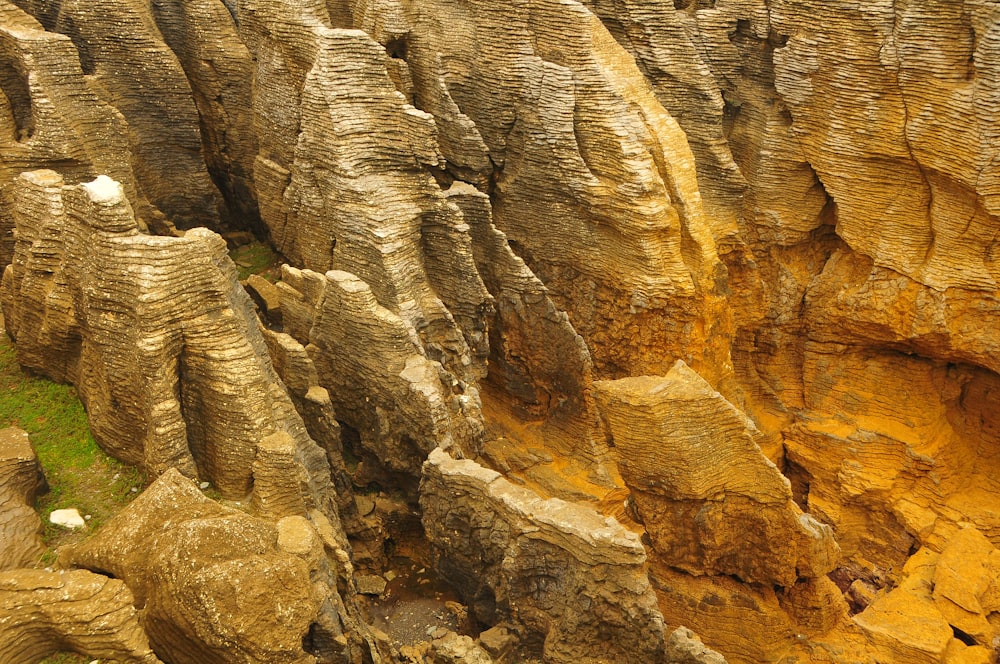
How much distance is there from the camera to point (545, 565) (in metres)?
13.1

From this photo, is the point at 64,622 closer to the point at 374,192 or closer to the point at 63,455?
the point at 63,455

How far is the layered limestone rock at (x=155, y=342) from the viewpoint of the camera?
1180cm

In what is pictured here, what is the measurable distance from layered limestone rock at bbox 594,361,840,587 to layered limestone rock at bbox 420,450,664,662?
1671mm

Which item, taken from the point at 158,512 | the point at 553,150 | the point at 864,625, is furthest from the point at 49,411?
the point at 864,625

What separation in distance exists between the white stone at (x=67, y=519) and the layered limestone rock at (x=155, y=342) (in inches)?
36.9

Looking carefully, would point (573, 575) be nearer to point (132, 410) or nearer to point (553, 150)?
point (132, 410)

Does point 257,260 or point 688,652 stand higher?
point 257,260

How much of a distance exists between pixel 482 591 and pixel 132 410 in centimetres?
534

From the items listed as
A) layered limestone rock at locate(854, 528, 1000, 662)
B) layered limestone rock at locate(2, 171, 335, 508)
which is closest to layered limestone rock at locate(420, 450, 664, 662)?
layered limestone rock at locate(2, 171, 335, 508)

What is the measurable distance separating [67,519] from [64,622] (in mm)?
2493

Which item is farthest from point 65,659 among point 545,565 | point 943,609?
point 943,609

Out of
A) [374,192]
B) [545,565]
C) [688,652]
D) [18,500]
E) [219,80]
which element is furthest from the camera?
[219,80]

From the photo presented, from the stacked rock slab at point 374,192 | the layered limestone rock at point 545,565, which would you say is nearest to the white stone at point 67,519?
the layered limestone rock at point 545,565

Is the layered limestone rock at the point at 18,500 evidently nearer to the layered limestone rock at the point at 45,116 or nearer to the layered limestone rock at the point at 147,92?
the layered limestone rock at the point at 45,116
